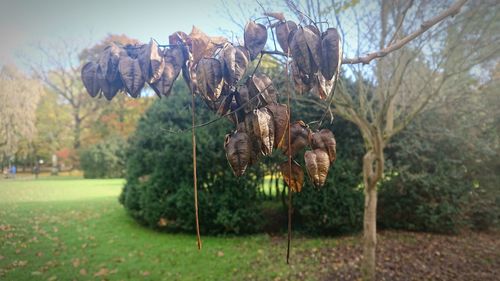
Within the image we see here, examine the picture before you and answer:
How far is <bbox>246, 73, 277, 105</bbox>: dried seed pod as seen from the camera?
0.95 metres

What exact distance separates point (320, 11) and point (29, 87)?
3393 mm

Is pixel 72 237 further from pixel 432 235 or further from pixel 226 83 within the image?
pixel 432 235

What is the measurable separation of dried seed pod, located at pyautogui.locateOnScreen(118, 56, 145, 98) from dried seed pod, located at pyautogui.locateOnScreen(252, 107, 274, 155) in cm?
35

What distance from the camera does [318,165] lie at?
0.95 m

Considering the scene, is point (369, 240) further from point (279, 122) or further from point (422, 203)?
point (279, 122)

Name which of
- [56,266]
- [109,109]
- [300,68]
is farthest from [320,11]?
[109,109]

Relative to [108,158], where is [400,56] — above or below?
above

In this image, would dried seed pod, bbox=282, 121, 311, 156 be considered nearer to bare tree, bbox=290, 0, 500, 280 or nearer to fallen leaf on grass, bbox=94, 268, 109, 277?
bare tree, bbox=290, 0, 500, 280

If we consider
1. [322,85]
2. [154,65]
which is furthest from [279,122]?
[154,65]

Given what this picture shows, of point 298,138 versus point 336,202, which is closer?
point 298,138

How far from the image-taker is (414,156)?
575 cm

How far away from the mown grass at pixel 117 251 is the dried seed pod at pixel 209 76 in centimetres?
336

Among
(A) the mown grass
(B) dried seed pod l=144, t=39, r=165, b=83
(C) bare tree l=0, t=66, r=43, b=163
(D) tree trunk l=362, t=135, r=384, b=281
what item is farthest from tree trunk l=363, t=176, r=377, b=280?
(C) bare tree l=0, t=66, r=43, b=163

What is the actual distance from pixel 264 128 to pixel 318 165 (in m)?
Answer: 0.22
